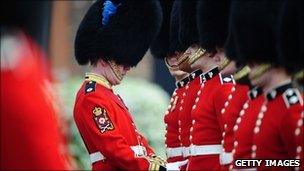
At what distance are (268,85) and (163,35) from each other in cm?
207

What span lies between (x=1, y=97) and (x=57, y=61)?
9704 millimetres

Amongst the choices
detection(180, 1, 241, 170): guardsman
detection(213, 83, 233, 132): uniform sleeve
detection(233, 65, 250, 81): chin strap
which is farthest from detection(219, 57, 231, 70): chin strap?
detection(233, 65, 250, 81): chin strap

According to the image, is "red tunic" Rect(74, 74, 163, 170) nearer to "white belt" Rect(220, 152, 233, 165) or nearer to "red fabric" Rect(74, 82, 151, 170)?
"red fabric" Rect(74, 82, 151, 170)

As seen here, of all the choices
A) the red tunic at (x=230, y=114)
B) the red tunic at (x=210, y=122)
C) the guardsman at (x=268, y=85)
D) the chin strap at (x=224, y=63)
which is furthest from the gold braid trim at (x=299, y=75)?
the red tunic at (x=210, y=122)

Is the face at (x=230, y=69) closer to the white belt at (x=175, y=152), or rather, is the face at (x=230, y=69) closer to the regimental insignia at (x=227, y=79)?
the regimental insignia at (x=227, y=79)

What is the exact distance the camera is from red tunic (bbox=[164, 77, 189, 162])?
5.74m

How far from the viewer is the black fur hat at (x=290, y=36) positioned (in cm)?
400

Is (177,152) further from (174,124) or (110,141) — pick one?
(110,141)

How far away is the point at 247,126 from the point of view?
169 inches

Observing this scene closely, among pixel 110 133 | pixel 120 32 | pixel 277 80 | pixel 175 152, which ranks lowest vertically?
pixel 175 152

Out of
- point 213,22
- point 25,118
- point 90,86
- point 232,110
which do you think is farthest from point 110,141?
point 25,118

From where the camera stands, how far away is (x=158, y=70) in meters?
12.4

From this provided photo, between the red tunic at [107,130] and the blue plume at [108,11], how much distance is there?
14.9 inches

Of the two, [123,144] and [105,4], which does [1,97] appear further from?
[105,4]
